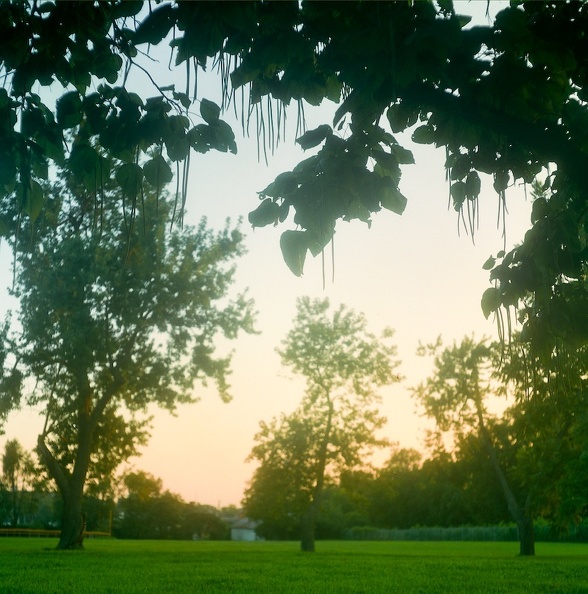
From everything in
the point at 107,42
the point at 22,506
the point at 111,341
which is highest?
the point at 111,341

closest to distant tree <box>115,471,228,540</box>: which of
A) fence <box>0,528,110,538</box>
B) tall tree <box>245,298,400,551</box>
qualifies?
fence <box>0,528,110,538</box>

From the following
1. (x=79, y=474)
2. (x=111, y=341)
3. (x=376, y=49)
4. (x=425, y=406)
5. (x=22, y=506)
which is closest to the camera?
(x=376, y=49)

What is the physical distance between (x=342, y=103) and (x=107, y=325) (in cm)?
2469

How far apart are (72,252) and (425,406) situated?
70.7 ft

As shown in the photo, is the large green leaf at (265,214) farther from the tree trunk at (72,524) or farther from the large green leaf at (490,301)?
the tree trunk at (72,524)

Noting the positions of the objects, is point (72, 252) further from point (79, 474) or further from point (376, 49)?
point (376, 49)

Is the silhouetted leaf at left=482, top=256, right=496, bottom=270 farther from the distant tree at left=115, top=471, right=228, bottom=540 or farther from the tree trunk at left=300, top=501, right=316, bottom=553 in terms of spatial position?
the distant tree at left=115, top=471, right=228, bottom=540

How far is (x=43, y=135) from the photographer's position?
114 inches

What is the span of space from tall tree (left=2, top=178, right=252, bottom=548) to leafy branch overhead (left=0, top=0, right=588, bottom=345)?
20.4 m

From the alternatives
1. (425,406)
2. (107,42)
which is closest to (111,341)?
(425,406)

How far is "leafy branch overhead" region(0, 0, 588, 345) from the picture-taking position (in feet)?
7.68

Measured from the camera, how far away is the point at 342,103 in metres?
2.57

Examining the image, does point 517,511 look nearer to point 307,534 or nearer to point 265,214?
point 307,534

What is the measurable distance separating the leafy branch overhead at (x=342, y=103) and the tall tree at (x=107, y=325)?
2043 centimetres
